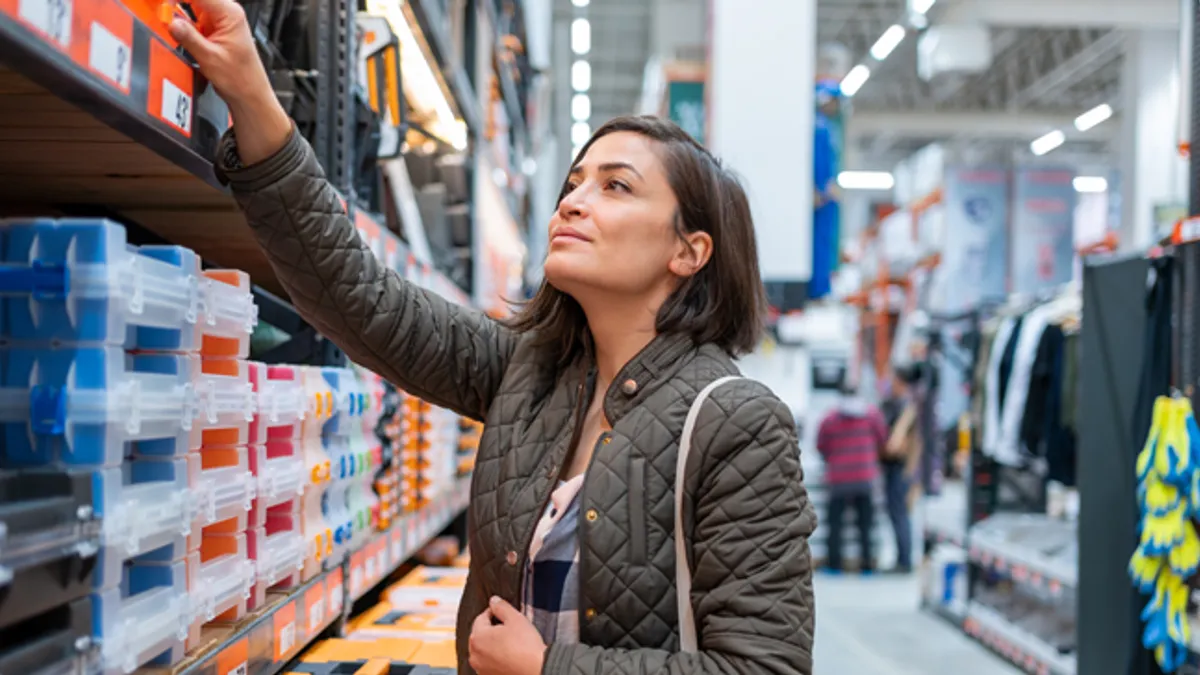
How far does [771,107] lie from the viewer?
5.34 meters

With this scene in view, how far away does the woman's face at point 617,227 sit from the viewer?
62.9 inches

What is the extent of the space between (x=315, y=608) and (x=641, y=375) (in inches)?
28.7

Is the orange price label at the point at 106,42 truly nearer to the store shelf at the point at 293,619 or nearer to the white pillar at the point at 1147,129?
the store shelf at the point at 293,619

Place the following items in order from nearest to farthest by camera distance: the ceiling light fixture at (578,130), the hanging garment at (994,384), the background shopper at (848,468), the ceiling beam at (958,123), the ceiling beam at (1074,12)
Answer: the hanging garment at (994,384) < the background shopper at (848,468) < the ceiling beam at (1074,12) < the ceiling beam at (958,123) < the ceiling light fixture at (578,130)

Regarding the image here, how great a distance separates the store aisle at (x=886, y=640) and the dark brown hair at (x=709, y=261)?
14.8 feet

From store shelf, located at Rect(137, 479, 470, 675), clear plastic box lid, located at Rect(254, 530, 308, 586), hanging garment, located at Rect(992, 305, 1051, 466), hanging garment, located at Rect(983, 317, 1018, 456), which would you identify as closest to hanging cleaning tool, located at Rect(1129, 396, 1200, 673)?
store shelf, located at Rect(137, 479, 470, 675)

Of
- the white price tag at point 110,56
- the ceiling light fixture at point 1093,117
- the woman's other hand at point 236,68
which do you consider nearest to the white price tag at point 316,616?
the woman's other hand at point 236,68

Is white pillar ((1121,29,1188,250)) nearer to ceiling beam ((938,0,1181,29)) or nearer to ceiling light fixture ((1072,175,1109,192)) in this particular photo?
ceiling beam ((938,0,1181,29))

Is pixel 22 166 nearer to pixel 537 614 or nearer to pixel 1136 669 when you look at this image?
pixel 537 614

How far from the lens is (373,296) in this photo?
5.24 feet

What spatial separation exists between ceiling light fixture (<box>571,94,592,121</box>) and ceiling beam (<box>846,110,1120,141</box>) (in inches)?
227

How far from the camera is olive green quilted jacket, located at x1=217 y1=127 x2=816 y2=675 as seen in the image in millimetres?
1369

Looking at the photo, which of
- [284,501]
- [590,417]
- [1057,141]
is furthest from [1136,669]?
[1057,141]

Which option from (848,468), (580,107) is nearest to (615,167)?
(848,468)
